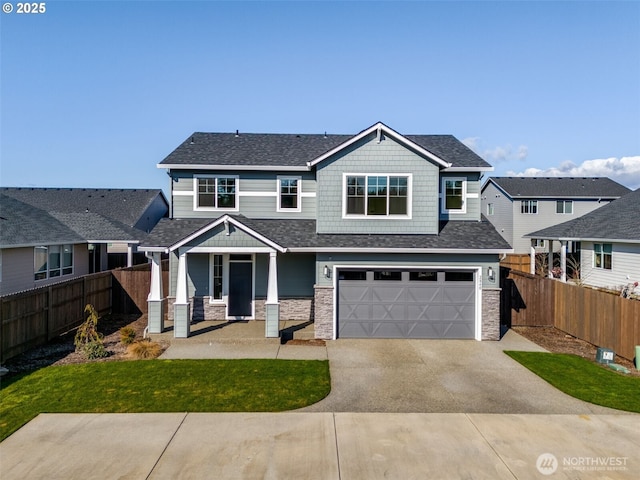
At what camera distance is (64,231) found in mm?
20875

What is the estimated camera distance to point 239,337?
540 inches

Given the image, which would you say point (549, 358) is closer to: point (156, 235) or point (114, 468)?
point (114, 468)

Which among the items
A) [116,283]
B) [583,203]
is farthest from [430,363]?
[583,203]

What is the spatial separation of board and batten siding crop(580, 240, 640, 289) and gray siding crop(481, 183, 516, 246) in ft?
45.5

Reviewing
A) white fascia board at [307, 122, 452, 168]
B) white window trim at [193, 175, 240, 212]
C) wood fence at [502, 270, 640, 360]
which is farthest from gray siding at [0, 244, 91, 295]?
wood fence at [502, 270, 640, 360]

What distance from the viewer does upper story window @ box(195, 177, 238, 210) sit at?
16.6 meters

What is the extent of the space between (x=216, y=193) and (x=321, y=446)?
1189 centimetres

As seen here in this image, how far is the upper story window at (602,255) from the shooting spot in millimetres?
21484

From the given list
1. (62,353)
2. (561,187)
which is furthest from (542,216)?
(62,353)

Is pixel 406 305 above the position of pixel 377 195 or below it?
below

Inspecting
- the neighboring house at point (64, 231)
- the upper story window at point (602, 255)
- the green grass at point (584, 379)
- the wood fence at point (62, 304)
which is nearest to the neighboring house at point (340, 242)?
the green grass at point (584, 379)

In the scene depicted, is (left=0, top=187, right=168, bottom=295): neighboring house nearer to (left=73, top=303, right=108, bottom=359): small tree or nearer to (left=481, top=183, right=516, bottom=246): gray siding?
(left=73, top=303, right=108, bottom=359): small tree

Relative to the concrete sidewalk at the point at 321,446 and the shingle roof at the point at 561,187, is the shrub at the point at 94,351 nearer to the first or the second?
the concrete sidewalk at the point at 321,446

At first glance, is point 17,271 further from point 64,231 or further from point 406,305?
point 406,305
